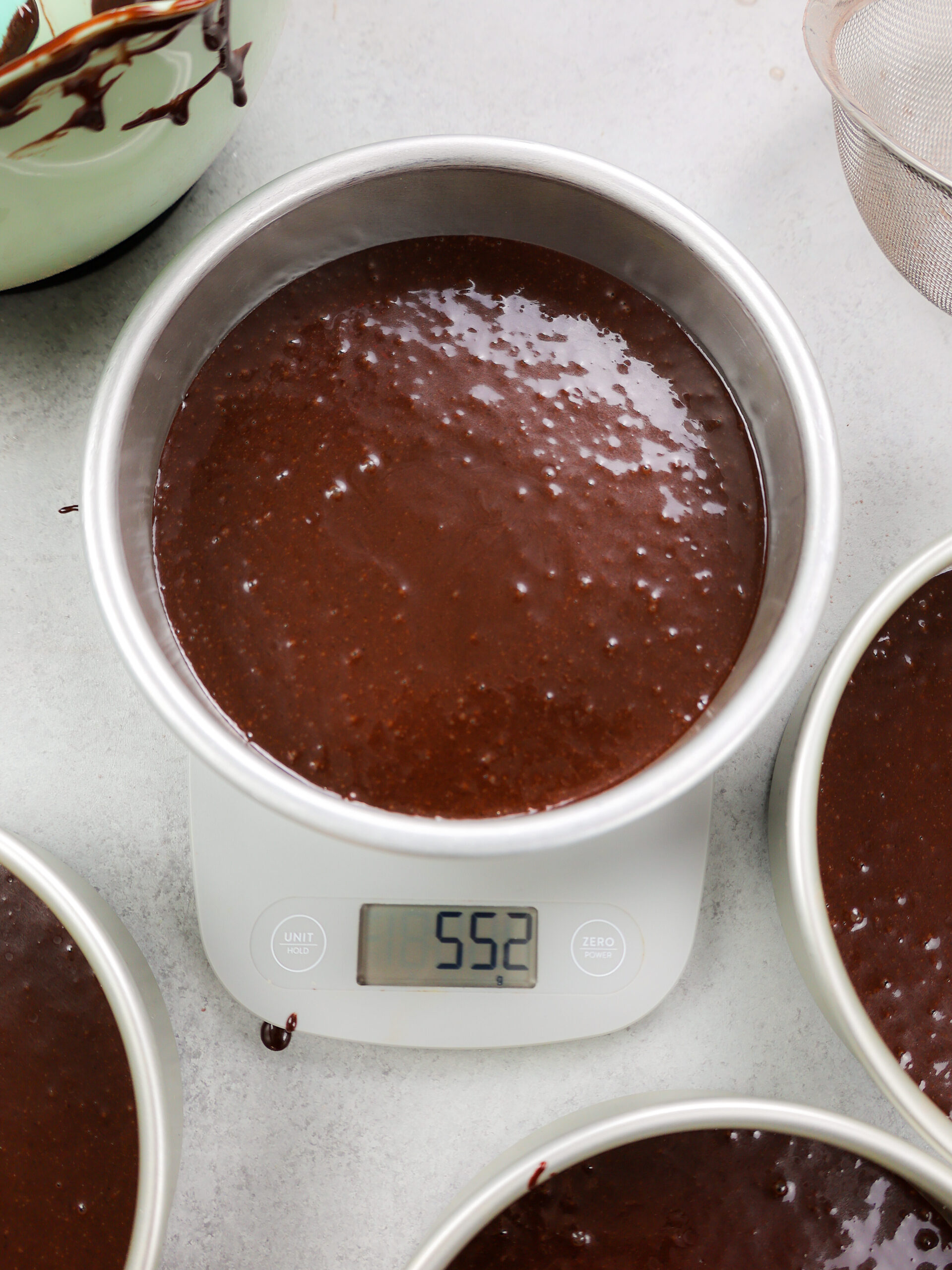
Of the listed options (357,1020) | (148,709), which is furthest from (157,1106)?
(148,709)

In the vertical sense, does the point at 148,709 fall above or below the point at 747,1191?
above

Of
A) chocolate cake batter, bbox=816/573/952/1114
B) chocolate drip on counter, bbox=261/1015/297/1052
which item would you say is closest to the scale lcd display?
chocolate drip on counter, bbox=261/1015/297/1052

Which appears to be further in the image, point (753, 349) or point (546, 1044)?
point (546, 1044)

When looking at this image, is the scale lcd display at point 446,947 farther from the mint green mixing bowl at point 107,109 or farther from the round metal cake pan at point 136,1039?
the mint green mixing bowl at point 107,109

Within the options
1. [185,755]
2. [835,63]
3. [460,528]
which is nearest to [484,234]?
[460,528]

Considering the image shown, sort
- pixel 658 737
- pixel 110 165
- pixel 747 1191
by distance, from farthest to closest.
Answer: pixel 747 1191, pixel 658 737, pixel 110 165

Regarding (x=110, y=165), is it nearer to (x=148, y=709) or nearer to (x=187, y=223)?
(x=187, y=223)

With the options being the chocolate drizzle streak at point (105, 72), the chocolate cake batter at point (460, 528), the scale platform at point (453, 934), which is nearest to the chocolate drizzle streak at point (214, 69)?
the chocolate drizzle streak at point (105, 72)

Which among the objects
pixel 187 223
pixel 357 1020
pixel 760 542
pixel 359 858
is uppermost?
pixel 187 223
